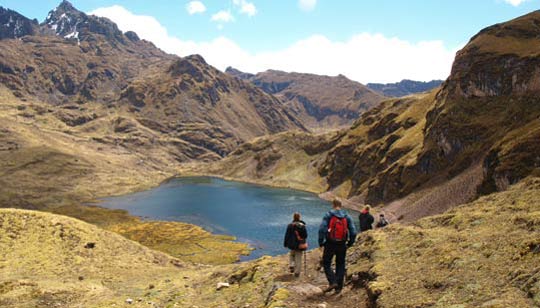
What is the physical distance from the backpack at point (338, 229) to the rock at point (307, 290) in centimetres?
335

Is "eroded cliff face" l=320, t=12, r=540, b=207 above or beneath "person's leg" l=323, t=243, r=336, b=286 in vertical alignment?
above

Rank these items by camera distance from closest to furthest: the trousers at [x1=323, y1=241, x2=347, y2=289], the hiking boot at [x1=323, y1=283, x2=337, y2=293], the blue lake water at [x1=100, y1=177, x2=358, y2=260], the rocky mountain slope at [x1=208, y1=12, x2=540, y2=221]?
the trousers at [x1=323, y1=241, x2=347, y2=289] → the hiking boot at [x1=323, y1=283, x2=337, y2=293] → the rocky mountain slope at [x1=208, y1=12, x2=540, y2=221] → the blue lake water at [x1=100, y1=177, x2=358, y2=260]

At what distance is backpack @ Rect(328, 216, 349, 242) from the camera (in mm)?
19672

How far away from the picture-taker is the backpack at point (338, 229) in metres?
19.7

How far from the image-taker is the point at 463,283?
Answer: 16.7 m

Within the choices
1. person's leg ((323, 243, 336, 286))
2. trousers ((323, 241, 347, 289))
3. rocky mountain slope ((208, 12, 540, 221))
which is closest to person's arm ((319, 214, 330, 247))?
trousers ((323, 241, 347, 289))

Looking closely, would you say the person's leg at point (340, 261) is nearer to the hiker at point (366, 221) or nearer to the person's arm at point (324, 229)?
the person's arm at point (324, 229)

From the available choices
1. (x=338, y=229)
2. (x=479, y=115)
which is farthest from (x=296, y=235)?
(x=479, y=115)

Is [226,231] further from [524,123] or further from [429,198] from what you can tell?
[524,123]

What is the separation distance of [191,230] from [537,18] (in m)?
149

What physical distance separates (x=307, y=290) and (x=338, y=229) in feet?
13.9

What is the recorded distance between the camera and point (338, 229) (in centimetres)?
1967

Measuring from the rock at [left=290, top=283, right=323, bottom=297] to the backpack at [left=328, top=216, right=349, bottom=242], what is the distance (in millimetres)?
3354

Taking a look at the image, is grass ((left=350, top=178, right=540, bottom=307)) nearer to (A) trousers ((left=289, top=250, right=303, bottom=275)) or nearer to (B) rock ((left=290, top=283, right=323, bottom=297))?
(B) rock ((left=290, top=283, right=323, bottom=297))
